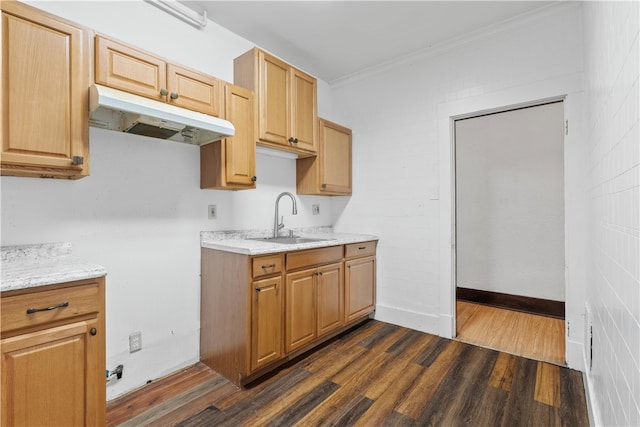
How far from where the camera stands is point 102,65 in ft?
5.50

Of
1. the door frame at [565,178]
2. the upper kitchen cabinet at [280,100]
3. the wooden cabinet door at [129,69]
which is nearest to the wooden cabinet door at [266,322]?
the upper kitchen cabinet at [280,100]

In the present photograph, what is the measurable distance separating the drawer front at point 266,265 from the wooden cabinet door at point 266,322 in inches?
2.2

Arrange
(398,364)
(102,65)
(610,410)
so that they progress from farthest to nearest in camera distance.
Answer: (398,364), (102,65), (610,410)

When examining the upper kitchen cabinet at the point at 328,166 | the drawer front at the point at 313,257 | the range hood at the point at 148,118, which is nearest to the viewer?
the range hood at the point at 148,118

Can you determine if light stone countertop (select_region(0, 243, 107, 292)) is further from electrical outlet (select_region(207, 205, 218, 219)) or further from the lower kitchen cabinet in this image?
the lower kitchen cabinet

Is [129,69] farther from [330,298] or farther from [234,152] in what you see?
[330,298]

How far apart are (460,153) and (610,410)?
3.42 meters

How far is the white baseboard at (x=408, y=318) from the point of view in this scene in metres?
2.98

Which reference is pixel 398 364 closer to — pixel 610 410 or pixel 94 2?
pixel 610 410

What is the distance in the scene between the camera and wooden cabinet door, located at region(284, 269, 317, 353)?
7.64 ft

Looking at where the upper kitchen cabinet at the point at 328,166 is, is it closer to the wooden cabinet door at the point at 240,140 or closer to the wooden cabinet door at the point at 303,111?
the wooden cabinet door at the point at 303,111

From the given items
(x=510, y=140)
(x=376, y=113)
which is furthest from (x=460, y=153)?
(x=376, y=113)

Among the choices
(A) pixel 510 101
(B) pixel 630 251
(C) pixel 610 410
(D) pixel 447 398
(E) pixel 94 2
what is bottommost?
(D) pixel 447 398

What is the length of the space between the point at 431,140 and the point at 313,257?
Answer: 1.62m
